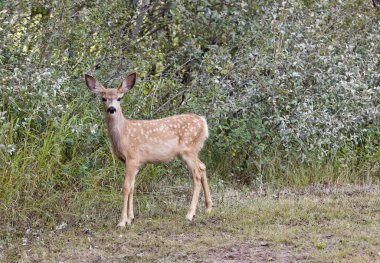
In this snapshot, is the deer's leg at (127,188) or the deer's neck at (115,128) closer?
the deer's leg at (127,188)

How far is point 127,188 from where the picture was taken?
9.32 metres

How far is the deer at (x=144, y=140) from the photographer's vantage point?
9.35 metres

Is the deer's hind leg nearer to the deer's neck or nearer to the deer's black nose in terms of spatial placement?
the deer's neck

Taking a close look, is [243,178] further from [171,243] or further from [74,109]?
[171,243]

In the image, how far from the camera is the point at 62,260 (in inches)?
319

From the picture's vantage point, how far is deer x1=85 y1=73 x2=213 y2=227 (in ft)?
30.7

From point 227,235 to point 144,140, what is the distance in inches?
59.4

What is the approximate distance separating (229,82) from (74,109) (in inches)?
81.3

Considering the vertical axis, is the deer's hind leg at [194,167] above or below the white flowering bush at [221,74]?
below

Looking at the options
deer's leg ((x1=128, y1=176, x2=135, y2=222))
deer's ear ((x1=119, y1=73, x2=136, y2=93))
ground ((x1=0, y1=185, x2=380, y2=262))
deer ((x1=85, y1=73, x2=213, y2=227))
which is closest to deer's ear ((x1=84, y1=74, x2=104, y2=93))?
deer ((x1=85, y1=73, x2=213, y2=227))

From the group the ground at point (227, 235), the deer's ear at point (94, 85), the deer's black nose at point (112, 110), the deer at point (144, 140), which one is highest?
the deer's ear at point (94, 85)

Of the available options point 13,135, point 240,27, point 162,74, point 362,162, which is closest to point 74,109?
point 13,135

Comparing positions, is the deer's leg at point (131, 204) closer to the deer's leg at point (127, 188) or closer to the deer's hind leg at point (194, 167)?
the deer's leg at point (127, 188)

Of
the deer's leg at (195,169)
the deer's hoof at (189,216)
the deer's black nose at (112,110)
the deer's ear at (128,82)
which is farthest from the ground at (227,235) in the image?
the deer's ear at (128,82)
